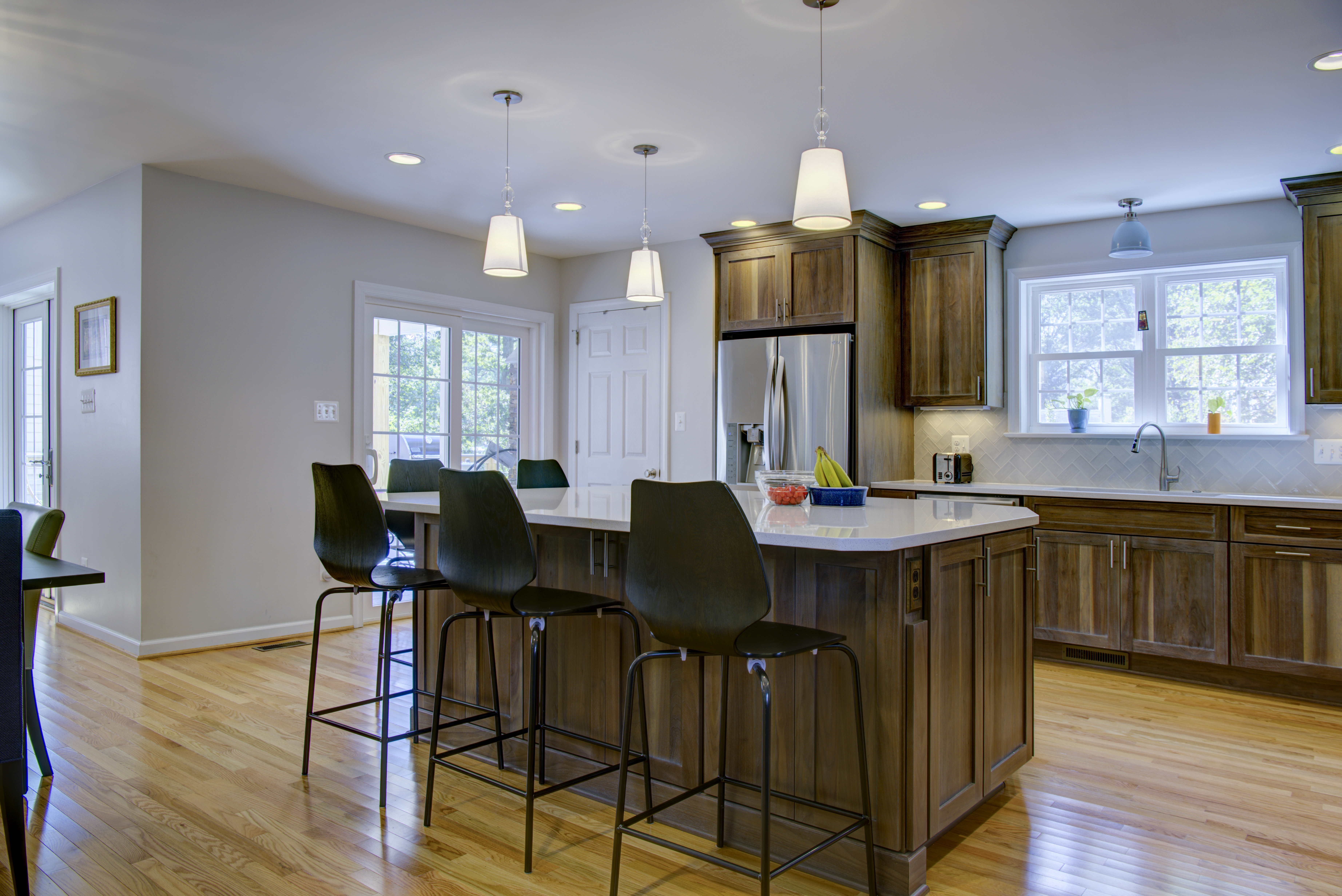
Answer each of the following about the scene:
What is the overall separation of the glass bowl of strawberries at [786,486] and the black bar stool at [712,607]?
744 millimetres

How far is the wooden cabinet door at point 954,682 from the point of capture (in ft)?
7.06

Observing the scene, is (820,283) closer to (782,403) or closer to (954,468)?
(782,403)

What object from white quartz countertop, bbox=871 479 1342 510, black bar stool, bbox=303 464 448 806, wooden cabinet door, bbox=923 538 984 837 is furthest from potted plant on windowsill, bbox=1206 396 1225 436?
black bar stool, bbox=303 464 448 806

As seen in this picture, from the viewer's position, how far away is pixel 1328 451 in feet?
14.3

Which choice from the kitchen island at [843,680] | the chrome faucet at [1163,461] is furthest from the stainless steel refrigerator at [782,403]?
the kitchen island at [843,680]

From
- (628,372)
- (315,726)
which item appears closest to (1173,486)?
(628,372)

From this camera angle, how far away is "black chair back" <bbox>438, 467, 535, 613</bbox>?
88.6 inches

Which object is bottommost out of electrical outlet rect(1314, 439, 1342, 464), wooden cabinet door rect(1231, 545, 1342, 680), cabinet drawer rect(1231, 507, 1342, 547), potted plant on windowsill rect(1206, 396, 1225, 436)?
wooden cabinet door rect(1231, 545, 1342, 680)

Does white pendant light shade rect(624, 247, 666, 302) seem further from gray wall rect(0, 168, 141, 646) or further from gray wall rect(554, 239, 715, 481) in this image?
gray wall rect(0, 168, 141, 646)

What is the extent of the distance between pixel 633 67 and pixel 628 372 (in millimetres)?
3131

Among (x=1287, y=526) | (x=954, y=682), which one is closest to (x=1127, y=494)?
(x=1287, y=526)

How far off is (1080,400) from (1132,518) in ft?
3.33

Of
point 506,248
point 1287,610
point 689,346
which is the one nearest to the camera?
point 506,248

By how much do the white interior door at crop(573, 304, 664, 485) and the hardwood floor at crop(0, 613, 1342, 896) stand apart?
9.21 ft
